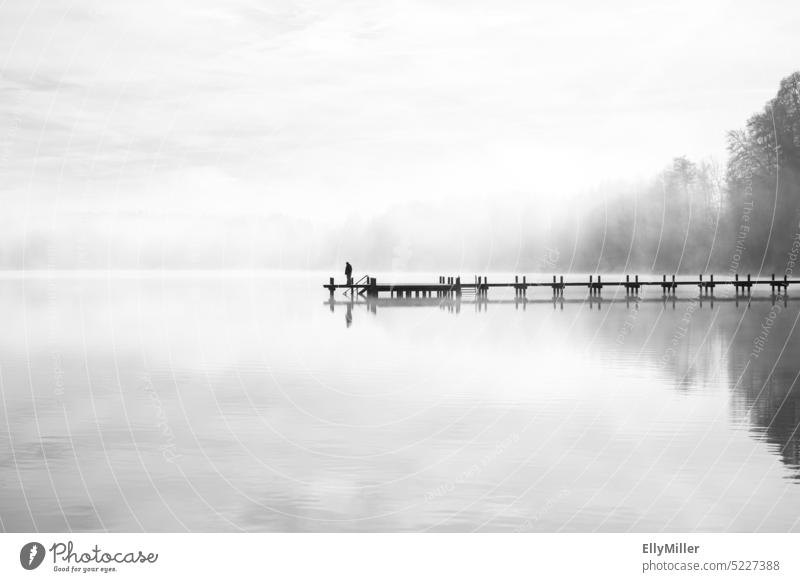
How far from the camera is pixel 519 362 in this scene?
38.8 meters

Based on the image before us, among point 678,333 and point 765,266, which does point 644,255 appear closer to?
point 765,266

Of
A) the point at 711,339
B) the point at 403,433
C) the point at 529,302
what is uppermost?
the point at 403,433

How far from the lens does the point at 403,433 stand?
2378 centimetres
